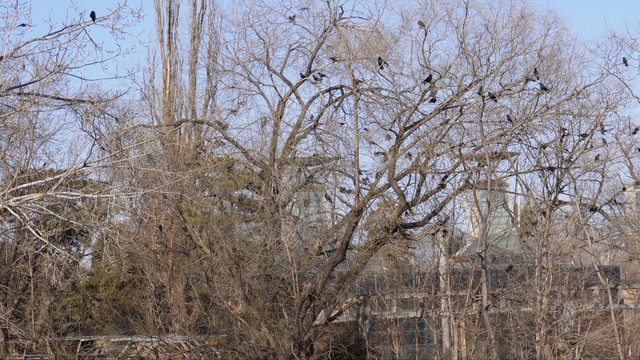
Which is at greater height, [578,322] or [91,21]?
[91,21]

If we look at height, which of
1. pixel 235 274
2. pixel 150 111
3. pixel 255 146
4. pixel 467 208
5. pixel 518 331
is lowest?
pixel 518 331

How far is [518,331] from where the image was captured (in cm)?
872

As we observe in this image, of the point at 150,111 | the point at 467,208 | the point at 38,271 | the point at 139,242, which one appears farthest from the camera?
the point at 150,111

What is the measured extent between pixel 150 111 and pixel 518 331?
753cm

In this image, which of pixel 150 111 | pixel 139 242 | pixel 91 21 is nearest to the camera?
pixel 91 21

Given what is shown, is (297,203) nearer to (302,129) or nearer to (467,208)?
(302,129)

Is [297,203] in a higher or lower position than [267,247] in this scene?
higher

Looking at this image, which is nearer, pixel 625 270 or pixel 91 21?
pixel 91 21

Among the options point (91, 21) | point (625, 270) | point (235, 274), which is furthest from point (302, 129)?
point (625, 270)

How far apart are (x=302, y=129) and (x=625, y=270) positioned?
17.2ft

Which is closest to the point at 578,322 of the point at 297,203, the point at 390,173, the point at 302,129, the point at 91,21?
the point at 390,173

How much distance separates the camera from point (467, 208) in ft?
31.2

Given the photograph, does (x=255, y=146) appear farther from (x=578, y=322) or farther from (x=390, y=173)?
(x=578, y=322)

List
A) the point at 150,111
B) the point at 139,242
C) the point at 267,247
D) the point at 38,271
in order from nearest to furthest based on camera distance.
Result: the point at 267,247, the point at 139,242, the point at 38,271, the point at 150,111
